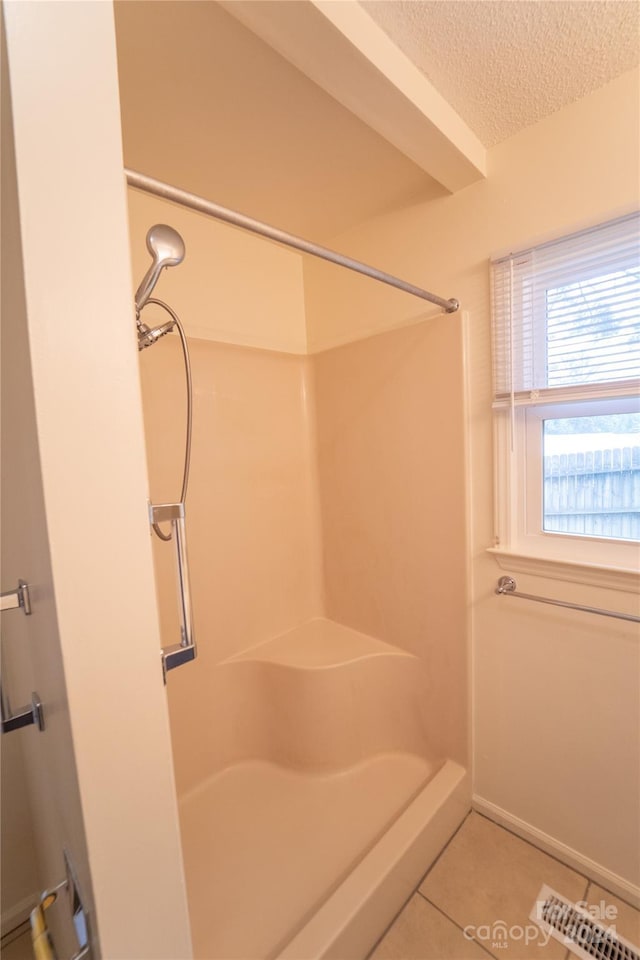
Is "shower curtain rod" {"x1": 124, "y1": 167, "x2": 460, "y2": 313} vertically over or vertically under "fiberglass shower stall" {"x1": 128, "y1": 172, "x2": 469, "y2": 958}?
over

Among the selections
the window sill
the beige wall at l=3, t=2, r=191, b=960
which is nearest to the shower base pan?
the window sill

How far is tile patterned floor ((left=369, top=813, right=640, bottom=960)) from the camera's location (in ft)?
3.75

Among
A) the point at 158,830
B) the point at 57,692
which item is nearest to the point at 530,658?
the point at 158,830

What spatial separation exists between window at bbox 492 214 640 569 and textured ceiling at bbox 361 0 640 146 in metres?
0.39

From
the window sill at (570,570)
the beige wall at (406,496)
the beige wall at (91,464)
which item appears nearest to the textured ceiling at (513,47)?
the beige wall at (406,496)

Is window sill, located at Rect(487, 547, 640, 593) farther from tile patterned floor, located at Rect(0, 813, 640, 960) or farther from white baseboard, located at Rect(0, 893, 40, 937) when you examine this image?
white baseboard, located at Rect(0, 893, 40, 937)

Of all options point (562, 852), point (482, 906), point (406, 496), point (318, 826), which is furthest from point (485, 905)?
point (406, 496)

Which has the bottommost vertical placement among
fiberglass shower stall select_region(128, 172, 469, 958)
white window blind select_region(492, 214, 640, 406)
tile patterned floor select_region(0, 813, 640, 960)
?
tile patterned floor select_region(0, 813, 640, 960)

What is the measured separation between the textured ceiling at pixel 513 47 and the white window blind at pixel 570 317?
0.39 m

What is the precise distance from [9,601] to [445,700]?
159 centimetres

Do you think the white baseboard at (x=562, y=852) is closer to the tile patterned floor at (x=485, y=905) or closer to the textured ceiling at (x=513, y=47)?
the tile patterned floor at (x=485, y=905)

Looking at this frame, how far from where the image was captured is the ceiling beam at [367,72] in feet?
2.75

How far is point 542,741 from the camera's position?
1415 millimetres

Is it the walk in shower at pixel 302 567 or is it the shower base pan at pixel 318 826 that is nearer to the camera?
the shower base pan at pixel 318 826
